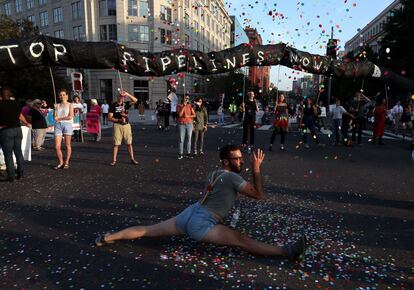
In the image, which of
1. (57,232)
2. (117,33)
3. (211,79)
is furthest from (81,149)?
(211,79)

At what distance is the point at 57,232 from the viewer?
436 centimetres

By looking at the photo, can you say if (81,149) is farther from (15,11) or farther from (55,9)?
(15,11)

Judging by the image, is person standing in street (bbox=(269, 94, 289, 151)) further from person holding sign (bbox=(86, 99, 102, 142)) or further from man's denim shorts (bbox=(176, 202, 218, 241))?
man's denim shorts (bbox=(176, 202, 218, 241))

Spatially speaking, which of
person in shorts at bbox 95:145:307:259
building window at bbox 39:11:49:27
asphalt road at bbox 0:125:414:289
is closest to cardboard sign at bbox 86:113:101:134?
asphalt road at bbox 0:125:414:289

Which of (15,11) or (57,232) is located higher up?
(15,11)

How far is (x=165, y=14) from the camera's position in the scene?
2064 inches

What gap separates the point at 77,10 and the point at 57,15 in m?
5.76

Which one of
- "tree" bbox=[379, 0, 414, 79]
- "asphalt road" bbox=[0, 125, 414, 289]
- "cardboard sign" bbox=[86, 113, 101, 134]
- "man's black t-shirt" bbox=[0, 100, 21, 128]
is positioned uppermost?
"tree" bbox=[379, 0, 414, 79]

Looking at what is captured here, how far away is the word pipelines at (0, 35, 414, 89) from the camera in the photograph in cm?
499

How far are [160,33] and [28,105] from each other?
142 ft

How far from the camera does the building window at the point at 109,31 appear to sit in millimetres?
49834

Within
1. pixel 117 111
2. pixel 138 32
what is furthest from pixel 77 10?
pixel 117 111

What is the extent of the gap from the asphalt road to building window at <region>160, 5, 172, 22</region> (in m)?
46.4

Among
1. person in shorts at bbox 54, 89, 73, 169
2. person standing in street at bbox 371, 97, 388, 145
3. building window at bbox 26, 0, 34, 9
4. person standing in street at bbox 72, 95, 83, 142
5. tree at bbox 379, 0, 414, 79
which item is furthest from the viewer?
building window at bbox 26, 0, 34, 9
